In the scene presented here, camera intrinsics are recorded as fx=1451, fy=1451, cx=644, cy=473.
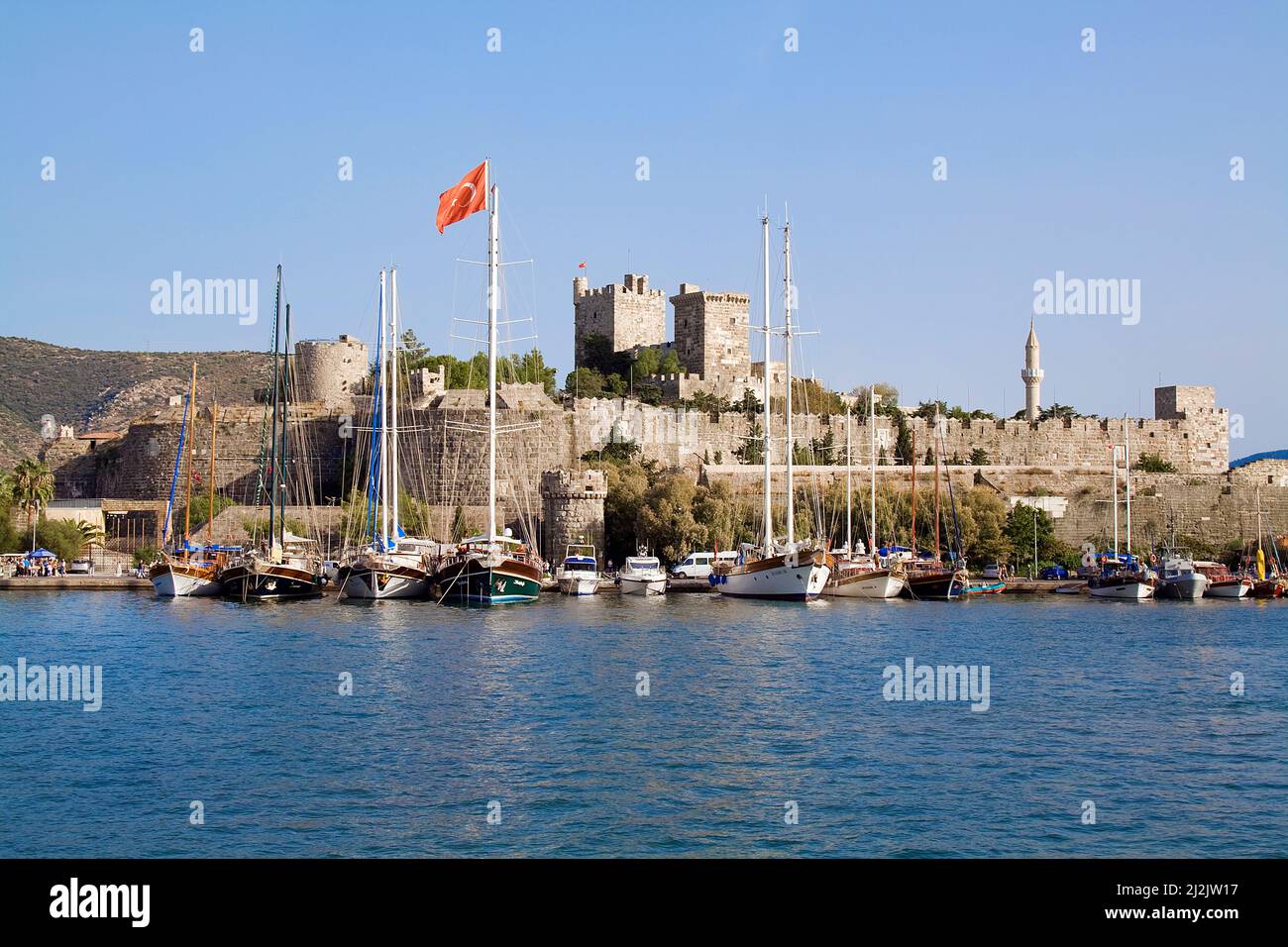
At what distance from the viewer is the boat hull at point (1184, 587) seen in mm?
41094

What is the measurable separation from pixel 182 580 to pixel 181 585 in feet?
0.42

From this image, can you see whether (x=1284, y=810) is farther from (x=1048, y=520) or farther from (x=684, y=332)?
(x=684, y=332)

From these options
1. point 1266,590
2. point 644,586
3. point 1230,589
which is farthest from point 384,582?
point 1266,590

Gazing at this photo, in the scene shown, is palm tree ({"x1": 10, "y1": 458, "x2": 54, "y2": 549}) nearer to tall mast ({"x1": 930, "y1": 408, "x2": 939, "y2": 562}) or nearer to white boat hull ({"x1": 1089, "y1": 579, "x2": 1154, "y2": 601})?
tall mast ({"x1": 930, "y1": 408, "x2": 939, "y2": 562})

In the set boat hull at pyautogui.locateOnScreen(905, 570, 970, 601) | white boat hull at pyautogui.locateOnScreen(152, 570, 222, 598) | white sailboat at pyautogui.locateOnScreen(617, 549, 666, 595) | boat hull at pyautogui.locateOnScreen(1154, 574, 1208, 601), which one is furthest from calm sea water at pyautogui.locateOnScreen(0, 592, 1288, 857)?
boat hull at pyautogui.locateOnScreen(1154, 574, 1208, 601)

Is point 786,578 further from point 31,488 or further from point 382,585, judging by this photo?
point 31,488

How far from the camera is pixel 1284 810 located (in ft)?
42.3

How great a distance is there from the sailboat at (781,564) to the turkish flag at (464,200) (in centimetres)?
825

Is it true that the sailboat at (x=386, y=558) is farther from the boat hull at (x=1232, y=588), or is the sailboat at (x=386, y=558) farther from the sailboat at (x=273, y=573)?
the boat hull at (x=1232, y=588)

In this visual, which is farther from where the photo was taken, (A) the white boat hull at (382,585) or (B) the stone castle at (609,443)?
(B) the stone castle at (609,443)

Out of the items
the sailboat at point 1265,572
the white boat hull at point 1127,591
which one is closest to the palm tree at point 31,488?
the white boat hull at point 1127,591

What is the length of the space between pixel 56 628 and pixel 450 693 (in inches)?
489

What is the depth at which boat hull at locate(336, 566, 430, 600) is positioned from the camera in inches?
1361
